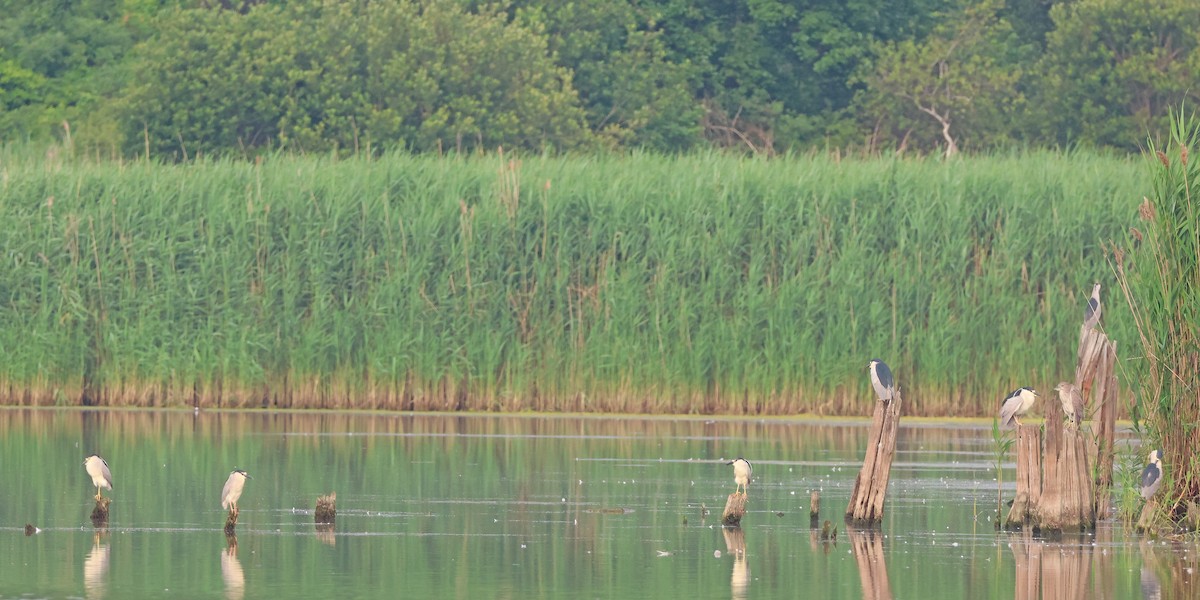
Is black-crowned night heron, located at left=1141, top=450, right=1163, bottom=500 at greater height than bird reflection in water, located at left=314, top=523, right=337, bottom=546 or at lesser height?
greater

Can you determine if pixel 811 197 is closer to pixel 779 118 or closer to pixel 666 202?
pixel 666 202

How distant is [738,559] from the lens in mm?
13117

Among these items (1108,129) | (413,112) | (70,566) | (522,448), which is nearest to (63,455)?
(522,448)

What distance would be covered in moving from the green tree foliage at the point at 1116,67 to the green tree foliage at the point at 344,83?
7.94 m

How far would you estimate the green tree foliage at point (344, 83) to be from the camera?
3591 centimetres

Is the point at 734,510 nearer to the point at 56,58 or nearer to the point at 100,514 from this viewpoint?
the point at 100,514

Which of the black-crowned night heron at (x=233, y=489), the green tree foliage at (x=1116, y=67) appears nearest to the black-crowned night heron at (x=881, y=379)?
the black-crowned night heron at (x=233, y=489)

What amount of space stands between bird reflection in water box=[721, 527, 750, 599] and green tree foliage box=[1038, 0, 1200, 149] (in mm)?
25200

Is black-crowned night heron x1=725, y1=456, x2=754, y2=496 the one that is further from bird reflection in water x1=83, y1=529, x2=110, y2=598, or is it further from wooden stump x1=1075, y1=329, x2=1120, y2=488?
bird reflection in water x1=83, y1=529, x2=110, y2=598

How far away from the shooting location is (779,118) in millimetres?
42531

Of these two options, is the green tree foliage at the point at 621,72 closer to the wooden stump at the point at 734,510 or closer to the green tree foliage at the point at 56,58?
the green tree foliage at the point at 56,58

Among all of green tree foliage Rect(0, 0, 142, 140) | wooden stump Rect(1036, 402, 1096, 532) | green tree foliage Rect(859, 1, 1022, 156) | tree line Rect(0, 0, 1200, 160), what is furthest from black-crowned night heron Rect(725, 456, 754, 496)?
green tree foliage Rect(0, 0, 142, 140)

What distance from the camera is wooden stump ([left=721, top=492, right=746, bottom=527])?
14.6m

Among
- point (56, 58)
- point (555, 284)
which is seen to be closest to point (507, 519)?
point (555, 284)
